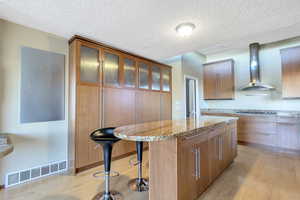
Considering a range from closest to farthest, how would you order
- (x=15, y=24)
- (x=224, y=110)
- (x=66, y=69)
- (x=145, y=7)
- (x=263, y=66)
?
(x=145, y=7) → (x=15, y=24) → (x=66, y=69) → (x=263, y=66) → (x=224, y=110)

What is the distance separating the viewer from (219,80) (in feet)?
15.9

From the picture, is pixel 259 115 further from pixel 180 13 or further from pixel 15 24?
pixel 15 24

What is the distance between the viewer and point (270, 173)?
8.15 ft

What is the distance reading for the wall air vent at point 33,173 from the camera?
211cm

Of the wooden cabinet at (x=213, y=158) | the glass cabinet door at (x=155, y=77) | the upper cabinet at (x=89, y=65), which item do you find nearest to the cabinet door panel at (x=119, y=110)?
the upper cabinet at (x=89, y=65)

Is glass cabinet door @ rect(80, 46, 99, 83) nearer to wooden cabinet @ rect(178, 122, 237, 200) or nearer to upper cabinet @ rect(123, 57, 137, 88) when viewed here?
upper cabinet @ rect(123, 57, 137, 88)

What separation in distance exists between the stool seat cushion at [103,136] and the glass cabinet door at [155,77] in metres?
2.18

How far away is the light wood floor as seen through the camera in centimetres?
188

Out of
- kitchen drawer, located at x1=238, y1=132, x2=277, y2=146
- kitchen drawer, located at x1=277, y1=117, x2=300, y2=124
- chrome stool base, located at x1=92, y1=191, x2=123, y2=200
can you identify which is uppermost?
kitchen drawer, located at x1=277, y1=117, x2=300, y2=124

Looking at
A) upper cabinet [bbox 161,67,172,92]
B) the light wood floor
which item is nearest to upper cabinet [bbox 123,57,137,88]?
upper cabinet [bbox 161,67,172,92]

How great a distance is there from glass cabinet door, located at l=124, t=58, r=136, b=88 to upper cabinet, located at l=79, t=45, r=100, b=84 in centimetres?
65

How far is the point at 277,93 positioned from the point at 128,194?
4632 millimetres

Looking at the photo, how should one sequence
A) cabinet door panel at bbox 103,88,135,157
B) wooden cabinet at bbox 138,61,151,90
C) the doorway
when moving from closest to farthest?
cabinet door panel at bbox 103,88,135,157 < wooden cabinet at bbox 138,61,151,90 < the doorway

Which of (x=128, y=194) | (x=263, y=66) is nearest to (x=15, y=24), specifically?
(x=128, y=194)
